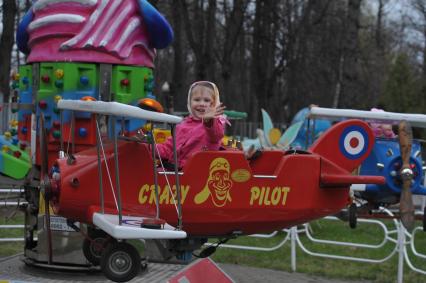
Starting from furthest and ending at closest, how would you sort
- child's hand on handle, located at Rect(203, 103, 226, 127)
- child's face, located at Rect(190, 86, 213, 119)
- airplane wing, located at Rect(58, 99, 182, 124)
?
child's face, located at Rect(190, 86, 213, 119)
child's hand on handle, located at Rect(203, 103, 226, 127)
airplane wing, located at Rect(58, 99, 182, 124)

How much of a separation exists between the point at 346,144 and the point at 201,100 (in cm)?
116

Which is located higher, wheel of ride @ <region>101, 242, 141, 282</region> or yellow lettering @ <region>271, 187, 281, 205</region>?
yellow lettering @ <region>271, 187, 281, 205</region>

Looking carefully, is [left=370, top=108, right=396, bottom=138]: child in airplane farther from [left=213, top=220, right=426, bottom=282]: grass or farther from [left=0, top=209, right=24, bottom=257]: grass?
[left=0, top=209, right=24, bottom=257]: grass

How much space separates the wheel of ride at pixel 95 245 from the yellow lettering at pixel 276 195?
1.22m

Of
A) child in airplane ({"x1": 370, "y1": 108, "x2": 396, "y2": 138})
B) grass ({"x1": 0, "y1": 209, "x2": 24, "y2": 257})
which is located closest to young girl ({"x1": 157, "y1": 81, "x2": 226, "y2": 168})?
child in airplane ({"x1": 370, "y1": 108, "x2": 396, "y2": 138})

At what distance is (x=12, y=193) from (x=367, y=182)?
561 centimetres

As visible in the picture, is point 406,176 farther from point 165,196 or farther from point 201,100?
point 165,196

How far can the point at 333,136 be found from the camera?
5066 millimetres

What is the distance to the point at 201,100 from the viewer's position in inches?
191

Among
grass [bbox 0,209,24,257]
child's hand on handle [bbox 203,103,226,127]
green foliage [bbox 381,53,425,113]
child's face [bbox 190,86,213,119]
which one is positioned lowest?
grass [bbox 0,209,24,257]

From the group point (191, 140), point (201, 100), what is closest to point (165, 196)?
point (191, 140)

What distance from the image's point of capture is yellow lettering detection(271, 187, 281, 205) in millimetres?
4734

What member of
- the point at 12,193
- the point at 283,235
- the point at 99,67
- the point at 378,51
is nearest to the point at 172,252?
the point at 99,67

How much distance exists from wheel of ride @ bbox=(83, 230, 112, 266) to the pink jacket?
0.73 m
